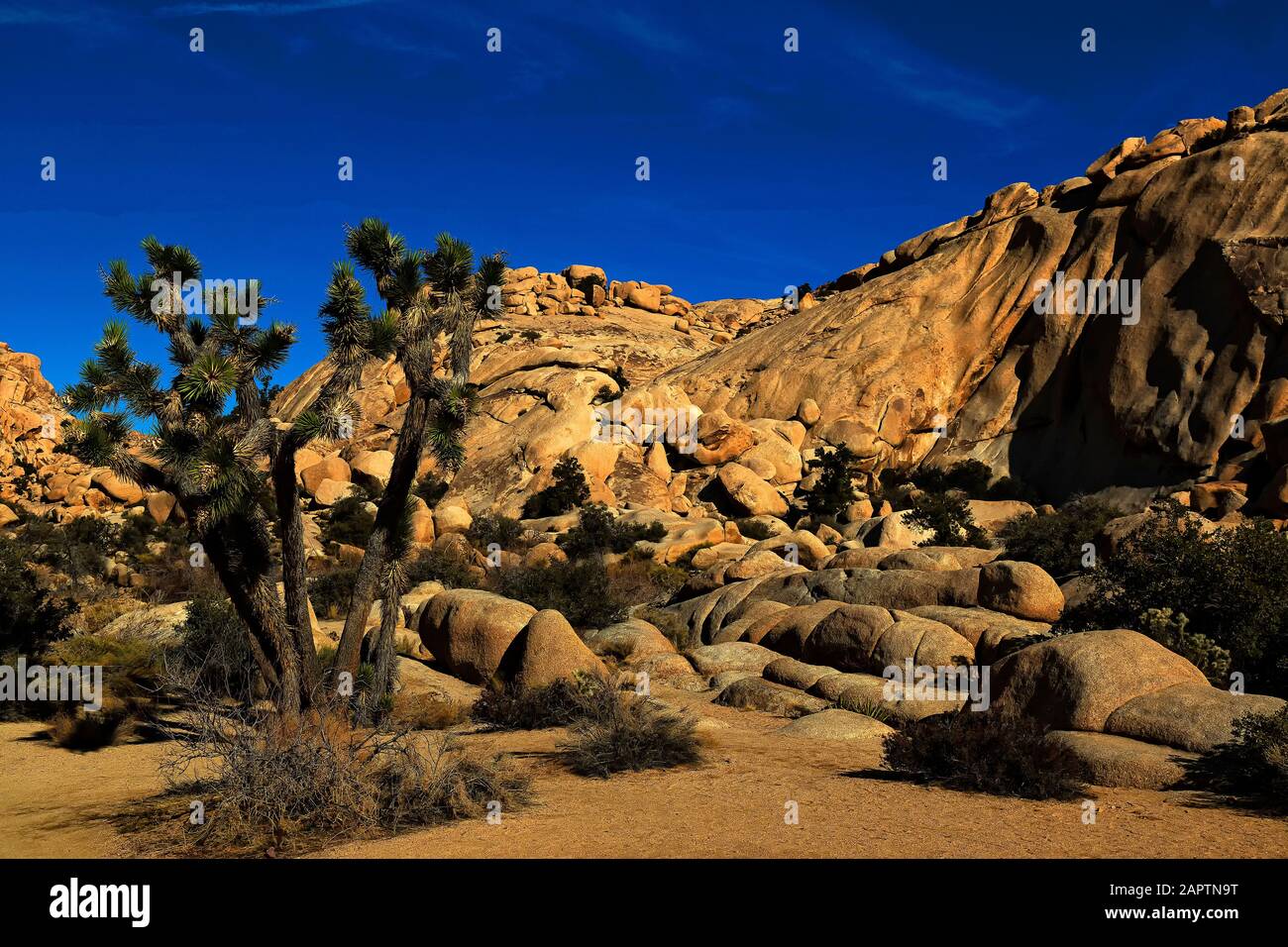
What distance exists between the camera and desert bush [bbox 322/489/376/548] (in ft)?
122

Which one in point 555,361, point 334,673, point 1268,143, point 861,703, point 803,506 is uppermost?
point 1268,143

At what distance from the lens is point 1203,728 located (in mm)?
8828

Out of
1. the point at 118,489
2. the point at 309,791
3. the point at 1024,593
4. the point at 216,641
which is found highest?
the point at 118,489

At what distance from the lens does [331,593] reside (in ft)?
80.8

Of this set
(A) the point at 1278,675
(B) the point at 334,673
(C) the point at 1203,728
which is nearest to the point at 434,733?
(B) the point at 334,673

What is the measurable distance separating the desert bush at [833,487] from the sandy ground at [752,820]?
29.8 m

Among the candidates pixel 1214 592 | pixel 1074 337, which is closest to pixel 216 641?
pixel 1214 592

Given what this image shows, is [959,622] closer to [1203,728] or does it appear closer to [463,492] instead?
[1203,728]

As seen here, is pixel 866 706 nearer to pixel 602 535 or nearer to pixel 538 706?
pixel 538 706

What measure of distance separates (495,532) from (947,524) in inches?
663

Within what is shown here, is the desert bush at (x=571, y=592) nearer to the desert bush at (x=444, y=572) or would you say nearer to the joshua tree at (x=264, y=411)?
the desert bush at (x=444, y=572)

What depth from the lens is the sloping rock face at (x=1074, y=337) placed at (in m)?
34.2

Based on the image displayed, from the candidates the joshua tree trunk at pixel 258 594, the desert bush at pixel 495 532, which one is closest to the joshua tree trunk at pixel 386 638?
the joshua tree trunk at pixel 258 594
